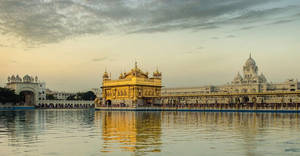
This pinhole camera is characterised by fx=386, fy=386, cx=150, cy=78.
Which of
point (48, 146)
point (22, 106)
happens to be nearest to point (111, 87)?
point (22, 106)

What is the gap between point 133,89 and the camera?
75.1 metres

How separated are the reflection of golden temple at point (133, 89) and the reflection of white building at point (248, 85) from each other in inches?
2464

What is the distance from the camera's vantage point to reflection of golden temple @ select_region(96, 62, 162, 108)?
7519 cm

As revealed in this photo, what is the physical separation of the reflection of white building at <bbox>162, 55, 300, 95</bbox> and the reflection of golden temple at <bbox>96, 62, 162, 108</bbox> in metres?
62.6

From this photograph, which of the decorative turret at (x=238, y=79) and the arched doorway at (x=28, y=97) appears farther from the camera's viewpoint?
the decorative turret at (x=238, y=79)

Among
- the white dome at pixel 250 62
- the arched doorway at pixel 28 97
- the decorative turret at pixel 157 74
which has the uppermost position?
the white dome at pixel 250 62

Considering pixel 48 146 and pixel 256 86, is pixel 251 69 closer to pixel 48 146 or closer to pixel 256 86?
pixel 256 86

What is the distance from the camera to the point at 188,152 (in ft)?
38.3

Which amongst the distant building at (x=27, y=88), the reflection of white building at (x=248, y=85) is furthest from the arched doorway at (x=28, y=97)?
the reflection of white building at (x=248, y=85)

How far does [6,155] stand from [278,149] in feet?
27.0

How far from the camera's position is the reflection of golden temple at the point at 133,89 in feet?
247

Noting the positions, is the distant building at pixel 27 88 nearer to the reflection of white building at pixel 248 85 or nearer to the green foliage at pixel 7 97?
the green foliage at pixel 7 97

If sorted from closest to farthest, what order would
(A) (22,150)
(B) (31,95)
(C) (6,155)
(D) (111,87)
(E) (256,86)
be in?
(C) (6,155) → (A) (22,150) → (D) (111,87) → (B) (31,95) → (E) (256,86)

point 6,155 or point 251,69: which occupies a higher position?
point 251,69
